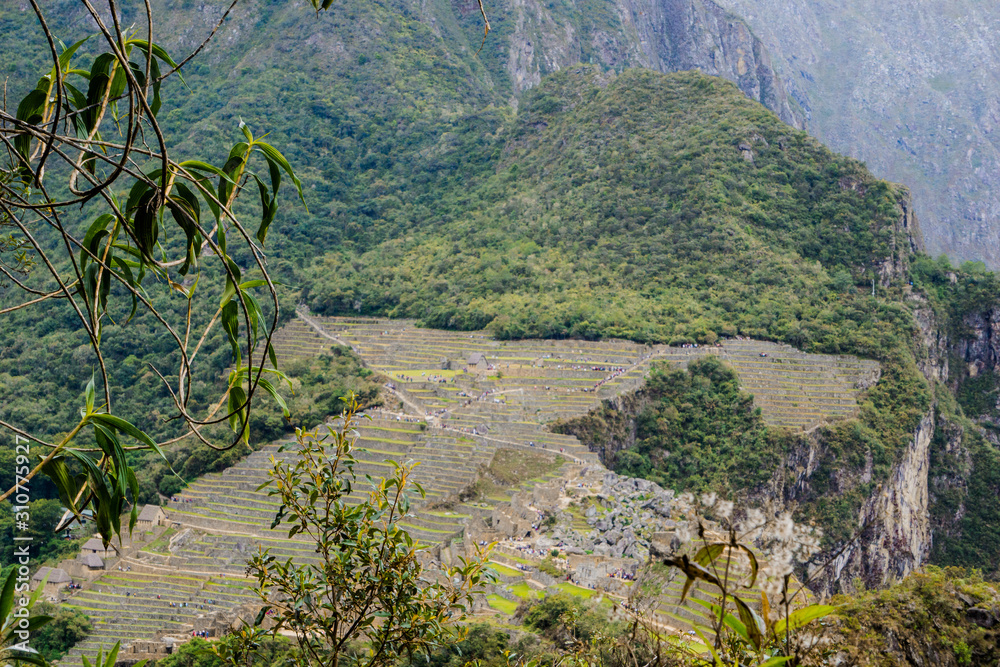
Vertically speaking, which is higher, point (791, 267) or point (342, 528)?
point (791, 267)

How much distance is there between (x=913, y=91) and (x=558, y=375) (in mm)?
79776

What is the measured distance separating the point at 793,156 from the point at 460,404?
24.2 meters

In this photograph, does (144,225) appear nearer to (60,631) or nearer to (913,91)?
(60,631)

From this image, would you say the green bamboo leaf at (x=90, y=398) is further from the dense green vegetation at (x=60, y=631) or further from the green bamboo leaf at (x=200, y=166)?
the dense green vegetation at (x=60, y=631)

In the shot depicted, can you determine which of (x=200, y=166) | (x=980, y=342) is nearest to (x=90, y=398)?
(x=200, y=166)

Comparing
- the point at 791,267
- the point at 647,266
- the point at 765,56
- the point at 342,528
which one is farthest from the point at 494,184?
the point at 765,56

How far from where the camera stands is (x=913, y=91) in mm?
92312

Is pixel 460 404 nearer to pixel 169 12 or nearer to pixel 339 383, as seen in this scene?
pixel 339 383

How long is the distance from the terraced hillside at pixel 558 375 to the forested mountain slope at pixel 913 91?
56640mm

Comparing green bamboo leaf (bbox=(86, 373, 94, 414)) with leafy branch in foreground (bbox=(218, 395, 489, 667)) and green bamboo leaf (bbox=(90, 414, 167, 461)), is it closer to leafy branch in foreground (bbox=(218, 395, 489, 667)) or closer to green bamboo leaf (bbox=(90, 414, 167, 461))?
green bamboo leaf (bbox=(90, 414, 167, 461))

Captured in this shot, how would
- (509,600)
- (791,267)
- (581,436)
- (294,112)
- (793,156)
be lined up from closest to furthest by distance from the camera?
(509,600)
(581,436)
(791,267)
(793,156)
(294,112)

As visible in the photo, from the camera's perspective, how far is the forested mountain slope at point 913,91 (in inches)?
3243

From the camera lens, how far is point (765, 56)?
308 ft

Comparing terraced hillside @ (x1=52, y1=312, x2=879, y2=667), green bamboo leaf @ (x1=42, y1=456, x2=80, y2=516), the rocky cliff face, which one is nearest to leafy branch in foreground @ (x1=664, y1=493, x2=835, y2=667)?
green bamboo leaf @ (x1=42, y1=456, x2=80, y2=516)
